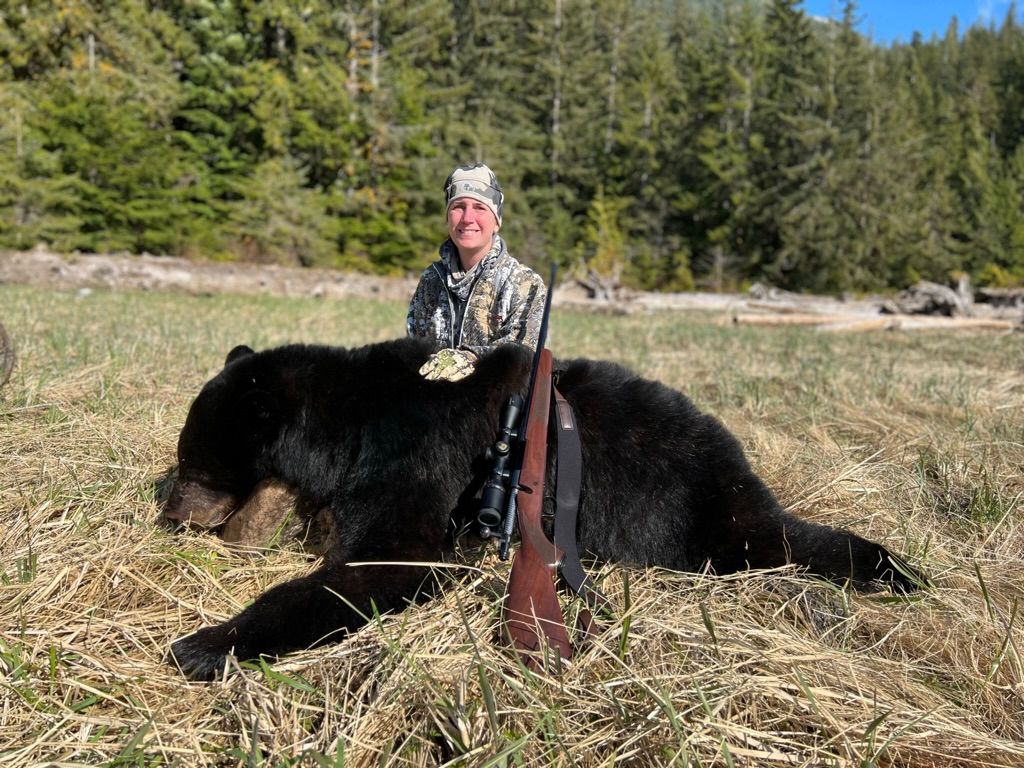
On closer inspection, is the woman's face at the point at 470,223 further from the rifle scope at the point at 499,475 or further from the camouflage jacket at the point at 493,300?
the rifle scope at the point at 499,475

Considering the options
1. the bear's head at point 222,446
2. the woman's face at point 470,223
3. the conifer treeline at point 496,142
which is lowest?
the bear's head at point 222,446

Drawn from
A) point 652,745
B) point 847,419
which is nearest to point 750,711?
point 652,745

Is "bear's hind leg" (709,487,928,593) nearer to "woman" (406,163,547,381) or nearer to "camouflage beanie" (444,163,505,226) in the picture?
"woman" (406,163,547,381)

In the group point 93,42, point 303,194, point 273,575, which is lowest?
point 273,575

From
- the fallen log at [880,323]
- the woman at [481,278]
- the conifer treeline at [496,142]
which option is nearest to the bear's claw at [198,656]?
the woman at [481,278]

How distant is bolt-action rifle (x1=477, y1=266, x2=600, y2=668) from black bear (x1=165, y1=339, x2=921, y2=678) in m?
0.22

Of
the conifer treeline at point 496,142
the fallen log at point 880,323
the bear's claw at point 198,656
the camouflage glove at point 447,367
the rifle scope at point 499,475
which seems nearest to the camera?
the bear's claw at point 198,656

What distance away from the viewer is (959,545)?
261 cm

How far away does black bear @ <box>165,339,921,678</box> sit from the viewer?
229 cm

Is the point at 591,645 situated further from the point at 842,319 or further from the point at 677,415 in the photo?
the point at 842,319

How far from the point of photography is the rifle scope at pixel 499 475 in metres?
2.01

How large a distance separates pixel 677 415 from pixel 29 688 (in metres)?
2.08

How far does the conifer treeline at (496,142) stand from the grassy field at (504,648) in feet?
65.0

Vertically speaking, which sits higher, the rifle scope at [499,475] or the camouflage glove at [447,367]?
the camouflage glove at [447,367]
